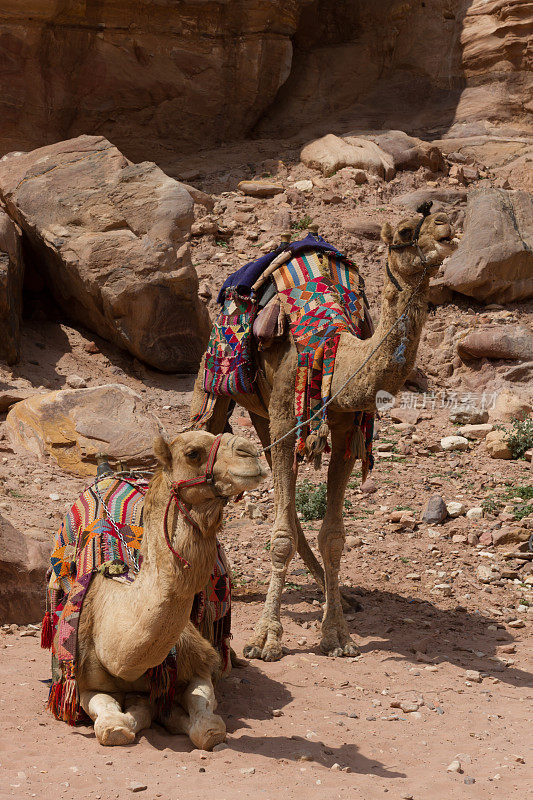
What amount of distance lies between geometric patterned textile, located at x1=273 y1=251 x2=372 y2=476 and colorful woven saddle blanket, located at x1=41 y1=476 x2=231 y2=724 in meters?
1.12

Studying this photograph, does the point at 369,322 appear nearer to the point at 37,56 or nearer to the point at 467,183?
the point at 467,183

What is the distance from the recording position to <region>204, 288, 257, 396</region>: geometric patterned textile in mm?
6465

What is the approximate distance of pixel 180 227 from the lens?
1164cm

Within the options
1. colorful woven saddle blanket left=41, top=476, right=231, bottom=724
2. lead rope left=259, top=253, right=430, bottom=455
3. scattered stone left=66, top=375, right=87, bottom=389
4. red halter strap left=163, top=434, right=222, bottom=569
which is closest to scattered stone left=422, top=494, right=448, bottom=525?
lead rope left=259, top=253, right=430, bottom=455

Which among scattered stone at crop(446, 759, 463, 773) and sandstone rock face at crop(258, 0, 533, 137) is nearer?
scattered stone at crop(446, 759, 463, 773)

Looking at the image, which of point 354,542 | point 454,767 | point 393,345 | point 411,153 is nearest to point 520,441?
point 354,542

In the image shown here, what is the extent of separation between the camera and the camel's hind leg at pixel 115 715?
13.0 ft

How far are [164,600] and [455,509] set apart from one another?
4.89m

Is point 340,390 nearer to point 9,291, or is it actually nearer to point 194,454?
point 194,454

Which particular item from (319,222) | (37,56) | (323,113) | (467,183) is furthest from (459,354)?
(37,56)

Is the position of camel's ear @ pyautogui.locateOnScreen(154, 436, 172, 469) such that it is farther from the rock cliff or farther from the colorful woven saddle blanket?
the rock cliff

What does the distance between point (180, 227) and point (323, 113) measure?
22.1 feet

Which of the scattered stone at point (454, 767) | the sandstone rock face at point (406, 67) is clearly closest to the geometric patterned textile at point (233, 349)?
the scattered stone at point (454, 767)

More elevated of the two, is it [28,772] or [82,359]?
[82,359]
